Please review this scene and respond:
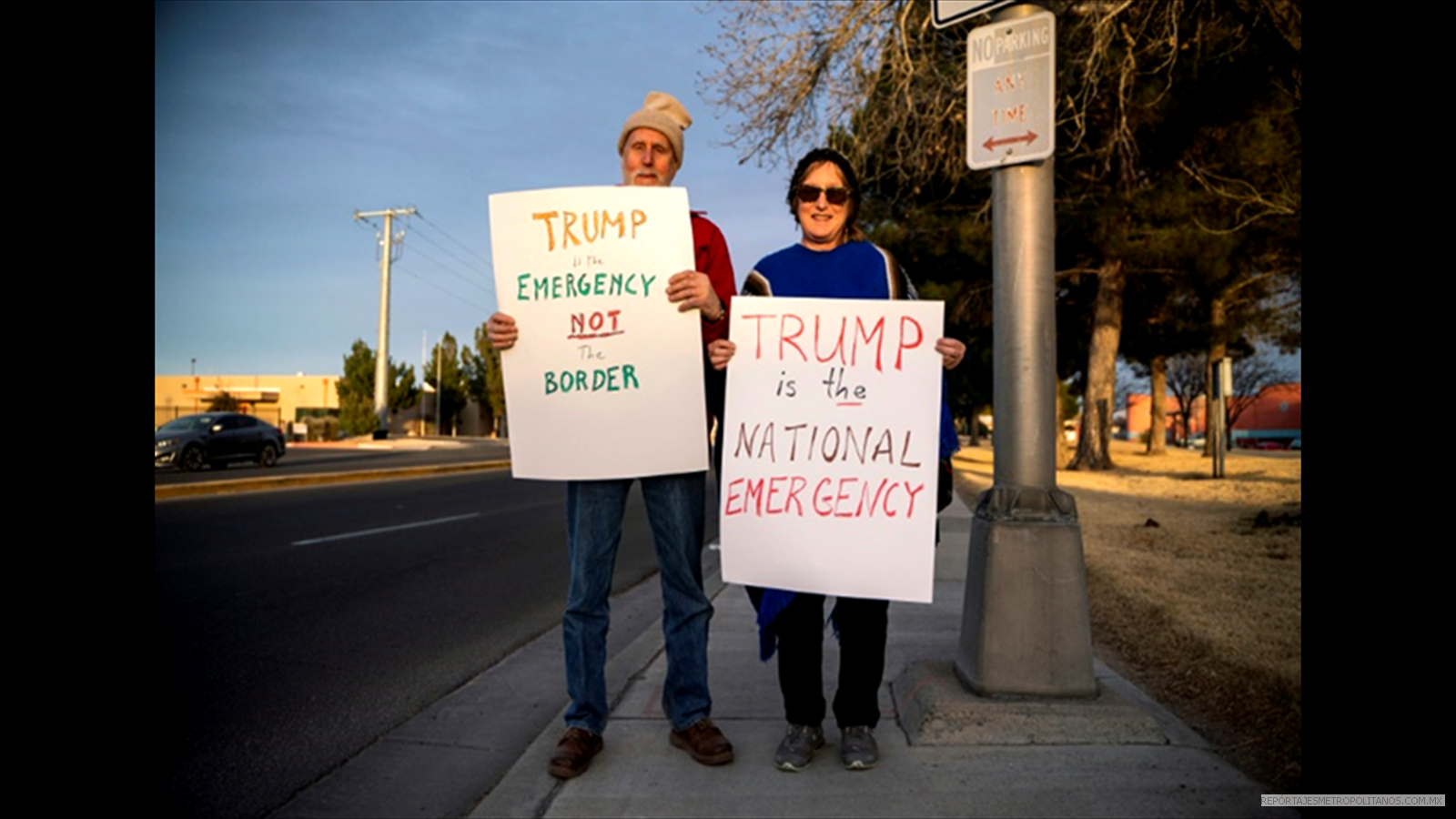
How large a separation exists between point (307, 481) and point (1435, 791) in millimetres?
17724

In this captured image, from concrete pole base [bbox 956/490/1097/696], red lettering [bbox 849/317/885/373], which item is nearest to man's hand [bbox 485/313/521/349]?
Answer: red lettering [bbox 849/317/885/373]

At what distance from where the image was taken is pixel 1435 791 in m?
1.14

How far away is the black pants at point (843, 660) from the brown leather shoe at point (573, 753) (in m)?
0.65

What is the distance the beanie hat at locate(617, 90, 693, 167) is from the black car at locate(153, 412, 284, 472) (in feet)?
62.5

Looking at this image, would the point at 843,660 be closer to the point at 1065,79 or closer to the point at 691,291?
the point at 691,291

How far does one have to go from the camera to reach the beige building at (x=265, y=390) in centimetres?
7688

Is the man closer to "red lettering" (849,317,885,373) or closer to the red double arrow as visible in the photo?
"red lettering" (849,317,885,373)

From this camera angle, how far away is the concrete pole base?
3328mm

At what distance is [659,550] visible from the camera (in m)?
3.31

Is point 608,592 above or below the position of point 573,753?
above

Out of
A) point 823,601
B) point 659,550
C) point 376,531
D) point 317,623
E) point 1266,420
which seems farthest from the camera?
point 1266,420

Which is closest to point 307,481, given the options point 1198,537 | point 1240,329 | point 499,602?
point 499,602

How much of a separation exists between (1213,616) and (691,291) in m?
3.90

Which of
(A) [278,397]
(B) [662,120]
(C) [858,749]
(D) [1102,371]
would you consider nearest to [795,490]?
(C) [858,749]
